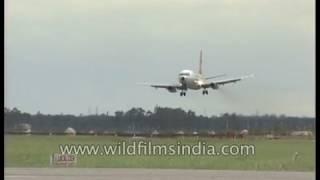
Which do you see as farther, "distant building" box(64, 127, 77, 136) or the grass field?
the grass field

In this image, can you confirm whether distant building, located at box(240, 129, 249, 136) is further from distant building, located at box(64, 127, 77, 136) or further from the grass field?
the grass field

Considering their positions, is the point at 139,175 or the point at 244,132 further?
the point at 139,175

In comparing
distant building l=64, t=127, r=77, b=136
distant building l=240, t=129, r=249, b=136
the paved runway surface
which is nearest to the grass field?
the paved runway surface

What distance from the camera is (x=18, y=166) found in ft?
24.2

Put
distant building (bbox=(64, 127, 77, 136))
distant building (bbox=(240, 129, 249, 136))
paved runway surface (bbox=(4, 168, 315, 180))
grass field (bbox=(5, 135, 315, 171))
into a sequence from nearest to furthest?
distant building (bbox=(64, 127, 77, 136)), distant building (bbox=(240, 129, 249, 136)), paved runway surface (bbox=(4, 168, 315, 180)), grass field (bbox=(5, 135, 315, 171))

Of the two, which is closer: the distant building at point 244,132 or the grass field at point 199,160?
the distant building at point 244,132

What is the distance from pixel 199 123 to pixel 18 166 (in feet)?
11.1

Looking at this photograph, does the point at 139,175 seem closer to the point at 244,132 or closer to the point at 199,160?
the point at 199,160

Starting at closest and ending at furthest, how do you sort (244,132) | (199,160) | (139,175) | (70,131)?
(70,131)
(244,132)
(139,175)
(199,160)

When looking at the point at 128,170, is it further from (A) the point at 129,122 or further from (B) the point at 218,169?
(A) the point at 129,122

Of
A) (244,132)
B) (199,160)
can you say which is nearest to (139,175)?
(199,160)

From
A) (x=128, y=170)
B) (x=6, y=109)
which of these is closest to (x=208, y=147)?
(x=128, y=170)

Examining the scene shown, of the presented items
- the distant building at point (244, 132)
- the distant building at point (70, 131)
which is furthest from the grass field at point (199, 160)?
the distant building at point (70, 131)

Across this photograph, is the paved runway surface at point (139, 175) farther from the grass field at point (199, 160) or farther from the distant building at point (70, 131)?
the distant building at point (70, 131)
